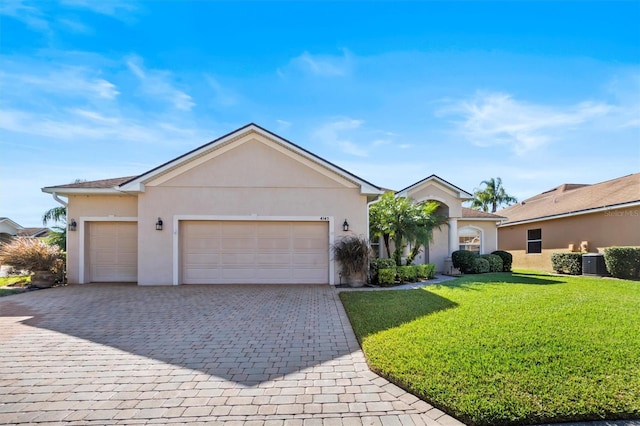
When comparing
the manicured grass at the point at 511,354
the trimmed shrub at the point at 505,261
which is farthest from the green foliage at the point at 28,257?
the trimmed shrub at the point at 505,261

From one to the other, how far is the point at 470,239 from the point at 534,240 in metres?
4.89

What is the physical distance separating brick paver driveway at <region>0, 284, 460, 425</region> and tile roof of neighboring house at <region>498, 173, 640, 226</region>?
50.1 ft

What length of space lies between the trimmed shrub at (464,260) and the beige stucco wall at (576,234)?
5.86 m

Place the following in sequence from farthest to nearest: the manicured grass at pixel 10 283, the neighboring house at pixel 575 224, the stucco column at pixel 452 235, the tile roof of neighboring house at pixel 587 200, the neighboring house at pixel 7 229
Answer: the neighboring house at pixel 7 229
the stucco column at pixel 452 235
the tile roof of neighboring house at pixel 587 200
the neighboring house at pixel 575 224
the manicured grass at pixel 10 283

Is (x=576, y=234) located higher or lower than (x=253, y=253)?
higher

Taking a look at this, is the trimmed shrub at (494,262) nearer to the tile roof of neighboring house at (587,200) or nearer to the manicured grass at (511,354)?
the tile roof of neighboring house at (587,200)

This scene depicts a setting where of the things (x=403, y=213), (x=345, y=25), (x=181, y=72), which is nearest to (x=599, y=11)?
(x=345, y=25)

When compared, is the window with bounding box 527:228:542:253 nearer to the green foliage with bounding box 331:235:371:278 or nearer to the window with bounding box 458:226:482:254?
the window with bounding box 458:226:482:254

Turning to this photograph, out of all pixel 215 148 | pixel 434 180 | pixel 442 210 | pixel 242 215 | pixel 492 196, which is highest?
pixel 492 196

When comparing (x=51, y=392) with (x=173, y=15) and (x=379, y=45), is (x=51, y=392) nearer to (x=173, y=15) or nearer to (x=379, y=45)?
(x=173, y=15)

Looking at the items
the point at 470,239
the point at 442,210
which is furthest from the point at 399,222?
the point at 470,239

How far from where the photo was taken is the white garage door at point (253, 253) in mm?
11570

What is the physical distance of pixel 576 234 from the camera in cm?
1638

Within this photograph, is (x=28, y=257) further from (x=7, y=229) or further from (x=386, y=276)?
(x=7, y=229)
